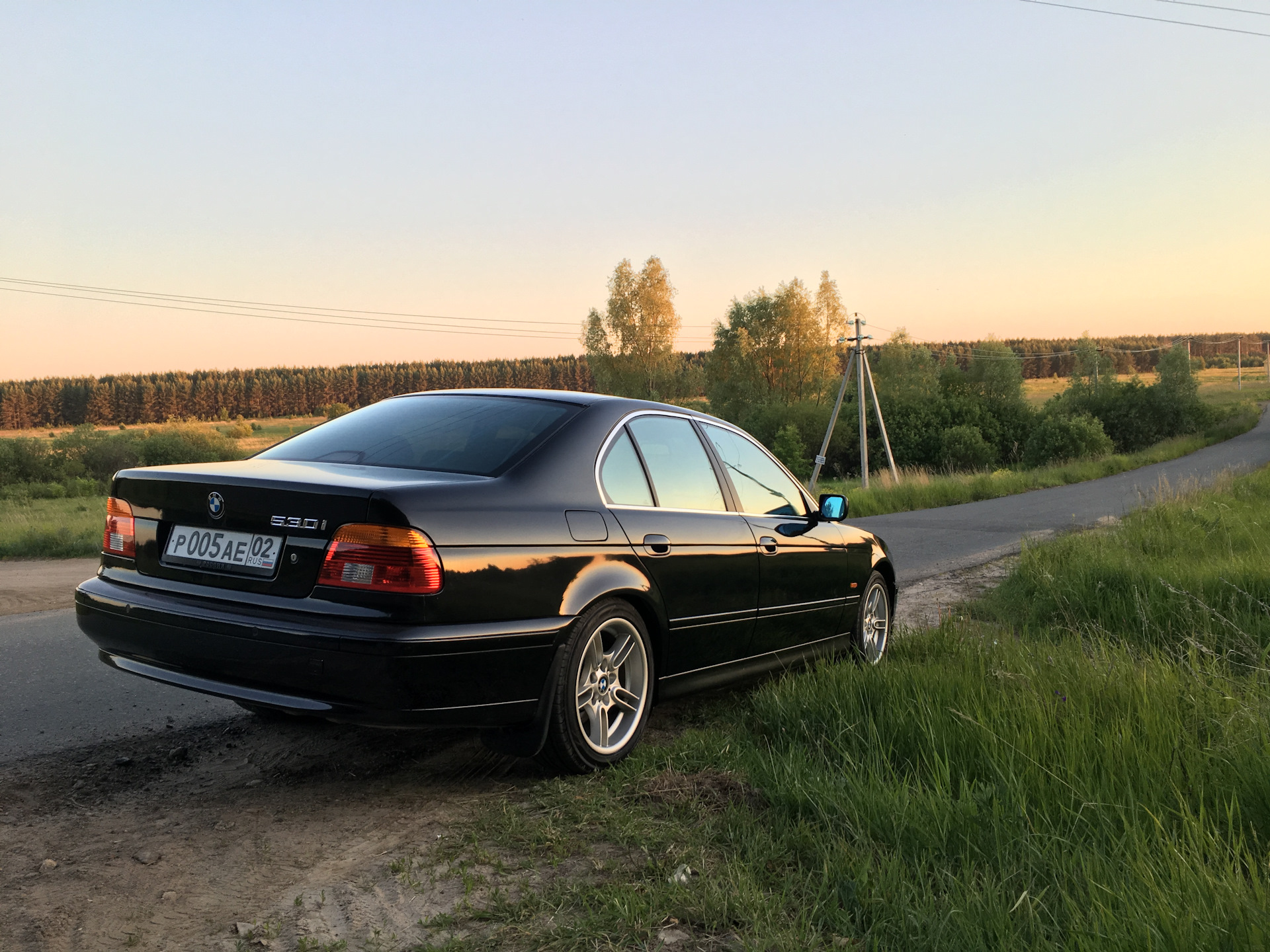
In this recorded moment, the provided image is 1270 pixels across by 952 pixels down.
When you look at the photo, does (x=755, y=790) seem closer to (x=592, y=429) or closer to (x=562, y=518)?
(x=562, y=518)

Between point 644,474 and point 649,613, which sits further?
point 644,474

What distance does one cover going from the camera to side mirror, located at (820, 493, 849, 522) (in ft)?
17.4

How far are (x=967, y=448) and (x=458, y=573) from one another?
55270 millimetres

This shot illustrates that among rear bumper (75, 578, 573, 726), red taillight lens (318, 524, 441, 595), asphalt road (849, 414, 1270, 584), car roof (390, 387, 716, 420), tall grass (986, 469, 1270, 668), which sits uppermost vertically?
car roof (390, 387, 716, 420)

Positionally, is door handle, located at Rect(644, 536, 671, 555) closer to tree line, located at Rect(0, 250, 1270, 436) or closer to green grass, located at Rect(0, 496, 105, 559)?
green grass, located at Rect(0, 496, 105, 559)

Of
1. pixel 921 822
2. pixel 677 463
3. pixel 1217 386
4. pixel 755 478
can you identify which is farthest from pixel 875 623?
pixel 1217 386

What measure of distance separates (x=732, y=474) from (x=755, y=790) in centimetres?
180

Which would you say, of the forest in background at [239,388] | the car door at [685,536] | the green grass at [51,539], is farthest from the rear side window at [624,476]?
the forest in background at [239,388]

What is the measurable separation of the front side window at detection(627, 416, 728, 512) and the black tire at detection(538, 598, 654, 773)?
0.65 metres

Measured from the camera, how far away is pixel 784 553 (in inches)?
193

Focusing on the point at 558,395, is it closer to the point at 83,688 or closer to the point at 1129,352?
the point at 83,688

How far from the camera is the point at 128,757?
401 centimetres

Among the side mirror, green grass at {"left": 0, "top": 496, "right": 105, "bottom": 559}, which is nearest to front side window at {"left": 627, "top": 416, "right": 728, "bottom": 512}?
the side mirror

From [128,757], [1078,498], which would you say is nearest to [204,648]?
[128,757]
